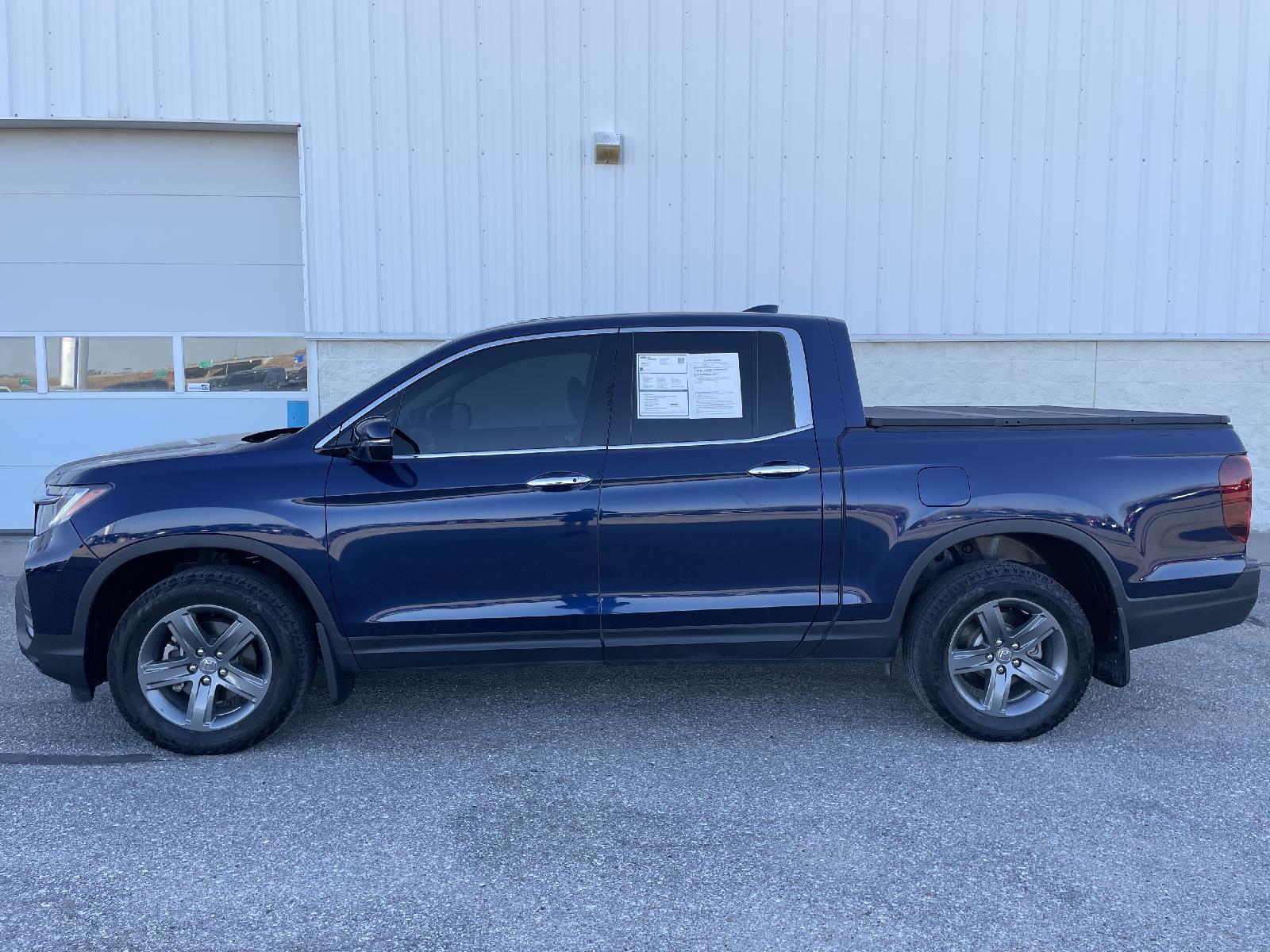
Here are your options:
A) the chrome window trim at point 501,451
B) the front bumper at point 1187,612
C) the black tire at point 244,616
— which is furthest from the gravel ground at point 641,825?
the chrome window trim at point 501,451

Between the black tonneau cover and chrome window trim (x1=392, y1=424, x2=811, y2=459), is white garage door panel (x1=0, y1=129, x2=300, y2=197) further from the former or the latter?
the black tonneau cover

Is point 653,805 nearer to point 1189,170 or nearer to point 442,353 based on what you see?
point 442,353

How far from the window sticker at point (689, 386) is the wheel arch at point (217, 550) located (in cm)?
151

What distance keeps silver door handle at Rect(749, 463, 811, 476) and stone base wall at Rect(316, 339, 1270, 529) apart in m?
5.18

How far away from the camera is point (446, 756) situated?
412cm

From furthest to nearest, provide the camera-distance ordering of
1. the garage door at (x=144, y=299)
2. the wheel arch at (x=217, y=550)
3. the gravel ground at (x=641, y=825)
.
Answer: the garage door at (x=144, y=299) < the wheel arch at (x=217, y=550) < the gravel ground at (x=641, y=825)

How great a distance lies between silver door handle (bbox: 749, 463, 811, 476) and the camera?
408cm

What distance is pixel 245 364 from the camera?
927 cm

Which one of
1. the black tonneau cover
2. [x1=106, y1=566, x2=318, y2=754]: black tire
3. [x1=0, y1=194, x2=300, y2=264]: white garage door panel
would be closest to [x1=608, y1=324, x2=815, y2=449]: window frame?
the black tonneau cover

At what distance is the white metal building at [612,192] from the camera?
28.6ft

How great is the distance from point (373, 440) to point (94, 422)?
6587 mm

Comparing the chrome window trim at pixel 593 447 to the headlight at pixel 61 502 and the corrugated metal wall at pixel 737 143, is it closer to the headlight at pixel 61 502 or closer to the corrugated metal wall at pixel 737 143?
the headlight at pixel 61 502

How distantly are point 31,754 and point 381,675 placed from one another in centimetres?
159

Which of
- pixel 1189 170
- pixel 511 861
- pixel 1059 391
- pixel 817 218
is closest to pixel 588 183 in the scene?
pixel 817 218
